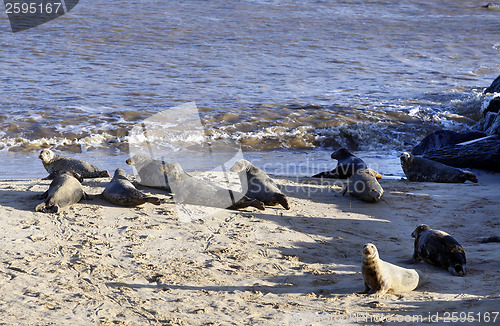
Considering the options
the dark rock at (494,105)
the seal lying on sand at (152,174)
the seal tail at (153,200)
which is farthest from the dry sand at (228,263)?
the dark rock at (494,105)

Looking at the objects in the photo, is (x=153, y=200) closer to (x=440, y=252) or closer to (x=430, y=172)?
(x=440, y=252)

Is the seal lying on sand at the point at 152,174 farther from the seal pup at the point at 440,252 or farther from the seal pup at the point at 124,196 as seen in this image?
the seal pup at the point at 440,252

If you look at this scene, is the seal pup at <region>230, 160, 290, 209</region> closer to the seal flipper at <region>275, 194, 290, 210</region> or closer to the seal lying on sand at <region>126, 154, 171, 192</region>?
the seal flipper at <region>275, 194, 290, 210</region>

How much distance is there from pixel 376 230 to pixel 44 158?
443cm

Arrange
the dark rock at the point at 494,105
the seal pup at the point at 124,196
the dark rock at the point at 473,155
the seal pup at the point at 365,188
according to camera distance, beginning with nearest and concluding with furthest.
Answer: the seal pup at the point at 124,196
the seal pup at the point at 365,188
the dark rock at the point at 473,155
the dark rock at the point at 494,105

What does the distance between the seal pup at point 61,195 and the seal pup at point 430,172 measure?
4504mm

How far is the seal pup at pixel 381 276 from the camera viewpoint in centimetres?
362

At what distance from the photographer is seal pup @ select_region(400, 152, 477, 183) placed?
7602 mm

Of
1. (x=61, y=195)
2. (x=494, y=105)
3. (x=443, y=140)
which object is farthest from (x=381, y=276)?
(x=494, y=105)

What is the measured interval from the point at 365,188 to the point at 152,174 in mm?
2562

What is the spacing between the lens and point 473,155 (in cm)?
842

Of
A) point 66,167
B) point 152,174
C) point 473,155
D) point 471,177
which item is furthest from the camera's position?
point 473,155

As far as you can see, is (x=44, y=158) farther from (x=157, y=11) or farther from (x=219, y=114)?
(x=157, y=11)

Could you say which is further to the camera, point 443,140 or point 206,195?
point 443,140
